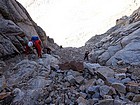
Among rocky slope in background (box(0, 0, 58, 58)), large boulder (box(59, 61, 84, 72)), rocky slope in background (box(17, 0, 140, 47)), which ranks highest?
rocky slope in background (box(17, 0, 140, 47))

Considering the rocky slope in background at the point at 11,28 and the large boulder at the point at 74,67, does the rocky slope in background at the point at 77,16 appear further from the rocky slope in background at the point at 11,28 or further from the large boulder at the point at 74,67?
the large boulder at the point at 74,67

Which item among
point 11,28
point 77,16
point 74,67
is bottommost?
point 74,67

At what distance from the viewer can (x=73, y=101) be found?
8438 mm

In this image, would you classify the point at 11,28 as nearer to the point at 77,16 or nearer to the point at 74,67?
the point at 74,67

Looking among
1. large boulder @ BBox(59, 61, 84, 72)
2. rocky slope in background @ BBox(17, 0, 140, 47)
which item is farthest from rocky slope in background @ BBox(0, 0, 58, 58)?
rocky slope in background @ BBox(17, 0, 140, 47)

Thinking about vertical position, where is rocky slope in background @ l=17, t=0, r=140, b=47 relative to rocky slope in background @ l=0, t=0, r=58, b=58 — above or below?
above

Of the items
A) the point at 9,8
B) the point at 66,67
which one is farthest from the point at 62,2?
the point at 66,67

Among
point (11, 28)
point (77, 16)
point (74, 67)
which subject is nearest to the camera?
point (74, 67)

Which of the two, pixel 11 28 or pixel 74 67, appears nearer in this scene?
pixel 74 67

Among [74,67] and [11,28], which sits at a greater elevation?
[11,28]

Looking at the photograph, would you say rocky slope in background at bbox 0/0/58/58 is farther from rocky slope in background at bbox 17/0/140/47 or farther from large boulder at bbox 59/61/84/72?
rocky slope in background at bbox 17/0/140/47

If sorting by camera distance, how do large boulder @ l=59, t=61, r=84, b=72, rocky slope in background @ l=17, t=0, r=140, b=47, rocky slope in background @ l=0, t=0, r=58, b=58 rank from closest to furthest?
large boulder @ l=59, t=61, r=84, b=72
rocky slope in background @ l=0, t=0, r=58, b=58
rocky slope in background @ l=17, t=0, r=140, b=47

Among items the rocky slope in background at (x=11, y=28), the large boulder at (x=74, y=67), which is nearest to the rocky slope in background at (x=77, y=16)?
the rocky slope in background at (x=11, y=28)

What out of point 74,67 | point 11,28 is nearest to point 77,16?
point 11,28
